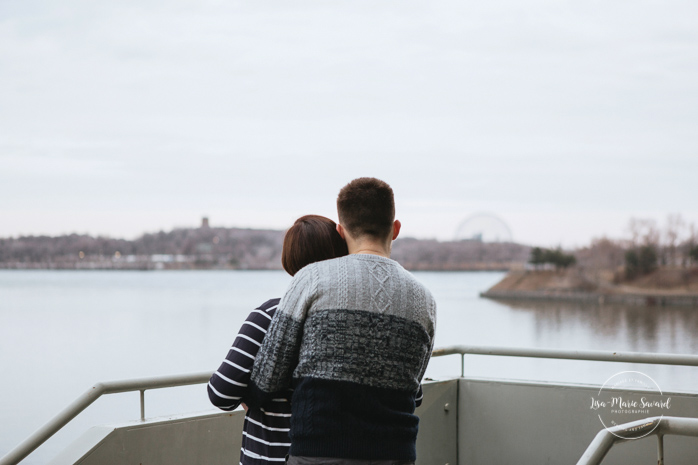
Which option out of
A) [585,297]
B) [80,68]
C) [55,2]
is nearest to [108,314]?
[80,68]

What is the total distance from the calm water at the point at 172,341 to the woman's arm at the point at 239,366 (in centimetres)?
1948

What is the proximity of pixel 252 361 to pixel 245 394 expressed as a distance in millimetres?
70

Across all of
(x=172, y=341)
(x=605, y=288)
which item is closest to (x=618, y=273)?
(x=605, y=288)

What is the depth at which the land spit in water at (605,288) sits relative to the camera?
5394cm

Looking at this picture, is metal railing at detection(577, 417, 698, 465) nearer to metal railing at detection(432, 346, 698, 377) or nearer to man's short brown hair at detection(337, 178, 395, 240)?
man's short brown hair at detection(337, 178, 395, 240)

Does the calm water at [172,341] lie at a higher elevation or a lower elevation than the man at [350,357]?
lower

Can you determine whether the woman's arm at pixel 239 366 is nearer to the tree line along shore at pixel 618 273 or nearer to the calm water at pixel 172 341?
the calm water at pixel 172 341

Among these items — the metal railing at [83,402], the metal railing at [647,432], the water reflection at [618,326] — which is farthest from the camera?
the water reflection at [618,326]

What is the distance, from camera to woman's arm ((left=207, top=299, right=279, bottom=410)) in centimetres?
127

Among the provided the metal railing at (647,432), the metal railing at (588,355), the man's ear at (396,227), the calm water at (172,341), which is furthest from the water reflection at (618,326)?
the man's ear at (396,227)

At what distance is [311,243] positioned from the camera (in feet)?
4.61

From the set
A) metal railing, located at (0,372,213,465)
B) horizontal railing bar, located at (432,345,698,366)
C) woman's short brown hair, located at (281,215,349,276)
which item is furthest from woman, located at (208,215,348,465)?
horizontal railing bar, located at (432,345,698,366)

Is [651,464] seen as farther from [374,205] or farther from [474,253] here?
[474,253]

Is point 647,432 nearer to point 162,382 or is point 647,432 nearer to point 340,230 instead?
point 340,230
